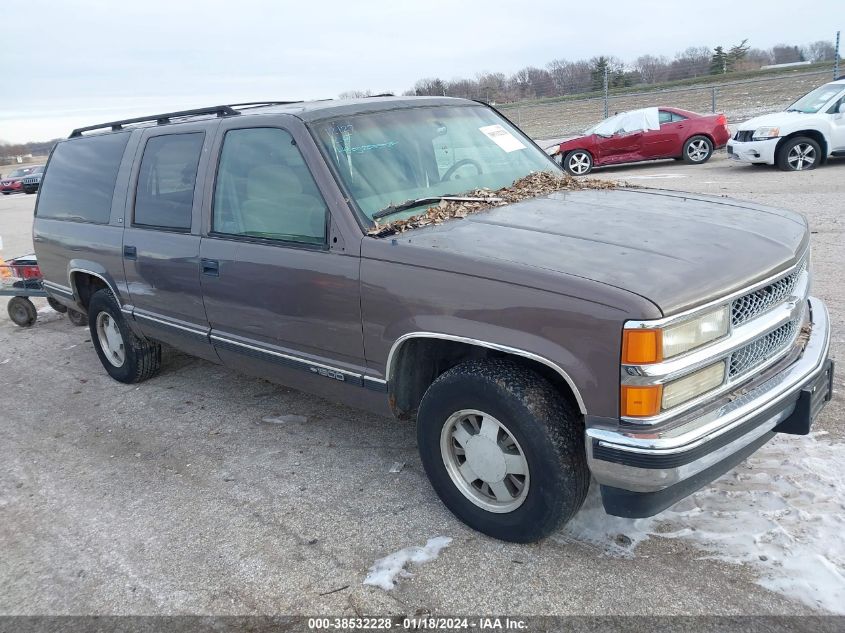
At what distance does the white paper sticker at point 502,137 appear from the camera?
4312 mm

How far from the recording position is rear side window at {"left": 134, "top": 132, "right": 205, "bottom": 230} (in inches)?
168

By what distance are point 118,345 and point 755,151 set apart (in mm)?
Result: 11855

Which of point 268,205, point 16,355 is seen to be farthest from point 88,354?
point 268,205

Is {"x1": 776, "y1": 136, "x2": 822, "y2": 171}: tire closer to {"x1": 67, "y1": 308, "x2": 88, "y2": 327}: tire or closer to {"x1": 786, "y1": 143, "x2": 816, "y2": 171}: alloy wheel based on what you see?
{"x1": 786, "y1": 143, "x2": 816, "y2": 171}: alloy wheel

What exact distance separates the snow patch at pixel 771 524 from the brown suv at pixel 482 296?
0.39 m

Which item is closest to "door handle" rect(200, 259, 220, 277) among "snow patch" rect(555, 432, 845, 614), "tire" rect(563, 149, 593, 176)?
"snow patch" rect(555, 432, 845, 614)

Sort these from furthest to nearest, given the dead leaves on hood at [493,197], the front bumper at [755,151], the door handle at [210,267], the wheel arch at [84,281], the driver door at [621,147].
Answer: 1. the driver door at [621,147]
2. the front bumper at [755,151]
3. the wheel arch at [84,281]
4. the door handle at [210,267]
5. the dead leaves on hood at [493,197]

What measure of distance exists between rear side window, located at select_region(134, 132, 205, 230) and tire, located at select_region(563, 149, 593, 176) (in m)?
13.2

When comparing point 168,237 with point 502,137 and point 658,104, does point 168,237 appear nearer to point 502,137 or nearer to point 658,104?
point 502,137

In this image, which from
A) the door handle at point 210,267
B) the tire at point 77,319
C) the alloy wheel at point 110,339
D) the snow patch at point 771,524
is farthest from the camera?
the tire at point 77,319

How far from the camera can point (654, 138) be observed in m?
15.9

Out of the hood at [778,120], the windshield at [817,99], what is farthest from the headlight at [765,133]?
the windshield at [817,99]

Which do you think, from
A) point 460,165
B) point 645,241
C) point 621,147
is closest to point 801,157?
point 621,147

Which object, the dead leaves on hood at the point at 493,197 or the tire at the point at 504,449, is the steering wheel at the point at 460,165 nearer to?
the dead leaves on hood at the point at 493,197
